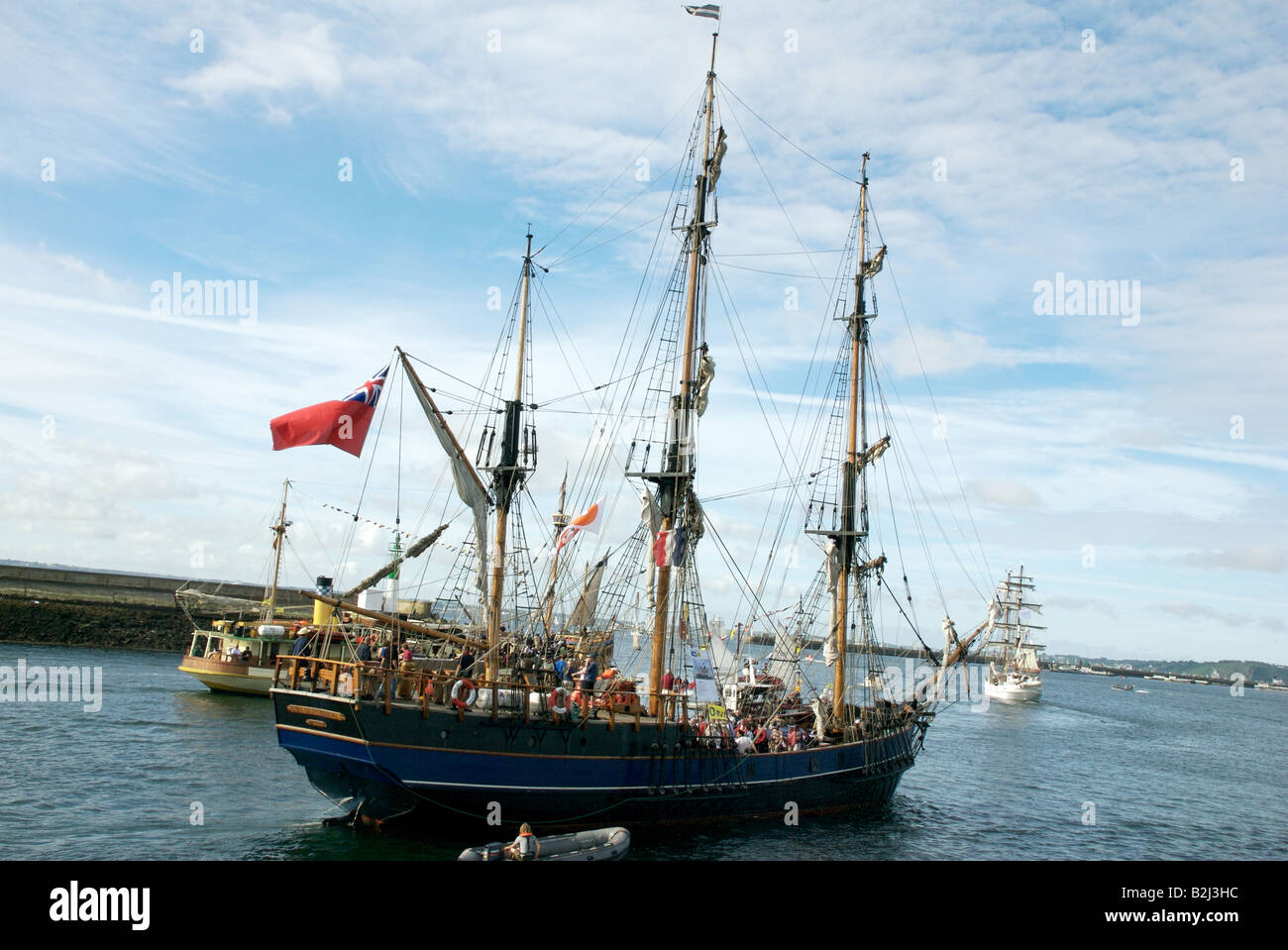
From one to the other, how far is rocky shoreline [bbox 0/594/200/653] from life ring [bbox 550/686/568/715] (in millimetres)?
68459

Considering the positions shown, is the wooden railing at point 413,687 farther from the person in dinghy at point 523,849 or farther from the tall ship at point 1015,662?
the tall ship at point 1015,662

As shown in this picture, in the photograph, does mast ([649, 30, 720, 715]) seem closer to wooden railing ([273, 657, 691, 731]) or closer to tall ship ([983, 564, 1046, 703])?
wooden railing ([273, 657, 691, 731])

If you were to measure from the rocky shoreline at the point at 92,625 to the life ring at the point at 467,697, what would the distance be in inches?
2658

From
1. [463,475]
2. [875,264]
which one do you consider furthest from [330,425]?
[875,264]

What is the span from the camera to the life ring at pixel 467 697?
24.7m

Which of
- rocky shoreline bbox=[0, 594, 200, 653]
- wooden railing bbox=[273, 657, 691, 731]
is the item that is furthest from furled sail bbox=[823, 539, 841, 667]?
rocky shoreline bbox=[0, 594, 200, 653]

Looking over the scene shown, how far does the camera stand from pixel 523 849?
20734 millimetres

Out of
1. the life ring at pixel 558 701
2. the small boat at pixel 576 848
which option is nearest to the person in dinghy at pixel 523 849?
the small boat at pixel 576 848

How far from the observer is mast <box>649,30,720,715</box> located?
3222 cm

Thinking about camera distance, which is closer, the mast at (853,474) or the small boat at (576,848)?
the small boat at (576,848)

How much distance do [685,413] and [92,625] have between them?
7002 cm
